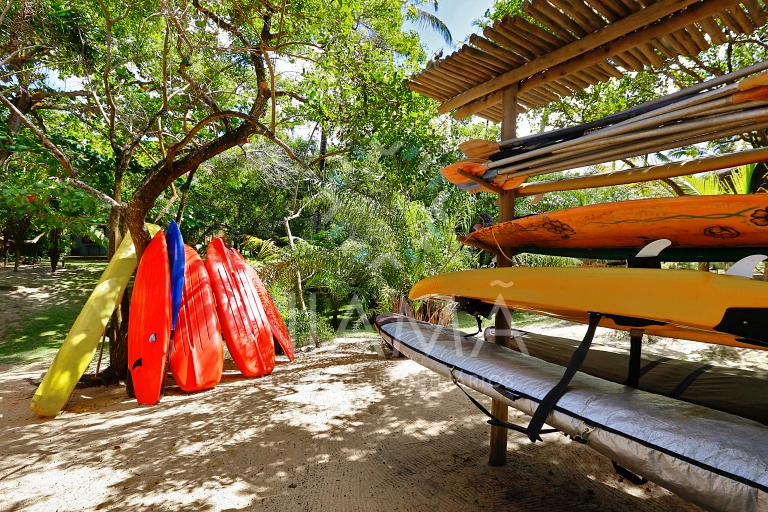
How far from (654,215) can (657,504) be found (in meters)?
1.78

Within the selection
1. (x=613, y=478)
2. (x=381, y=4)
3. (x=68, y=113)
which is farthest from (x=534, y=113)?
(x=68, y=113)

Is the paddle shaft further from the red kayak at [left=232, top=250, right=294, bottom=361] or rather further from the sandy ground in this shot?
the red kayak at [left=232, top=250, right=294, bottom=361]

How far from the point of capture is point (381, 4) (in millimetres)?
5465

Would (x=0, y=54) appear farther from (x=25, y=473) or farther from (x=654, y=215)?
(x=654, y=215)

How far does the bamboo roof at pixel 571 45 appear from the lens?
6.29ft

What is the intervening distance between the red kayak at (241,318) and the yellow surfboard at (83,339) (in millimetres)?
1012

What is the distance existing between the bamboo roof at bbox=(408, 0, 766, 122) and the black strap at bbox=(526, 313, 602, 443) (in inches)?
60.4

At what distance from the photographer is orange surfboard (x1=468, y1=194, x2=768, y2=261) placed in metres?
1.38

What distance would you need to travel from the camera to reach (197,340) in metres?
4.50

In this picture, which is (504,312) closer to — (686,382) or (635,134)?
(686,382)

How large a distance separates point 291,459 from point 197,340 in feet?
7.75

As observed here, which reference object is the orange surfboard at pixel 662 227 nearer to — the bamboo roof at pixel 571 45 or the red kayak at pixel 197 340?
the bamboo roof at pixel 571 45

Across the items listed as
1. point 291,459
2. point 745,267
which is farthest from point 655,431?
point 291,459

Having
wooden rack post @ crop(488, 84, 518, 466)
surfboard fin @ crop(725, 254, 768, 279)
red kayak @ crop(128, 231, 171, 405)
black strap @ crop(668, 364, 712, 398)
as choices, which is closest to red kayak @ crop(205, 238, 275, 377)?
red kayak @ crop(128, 231, 171, 405)
